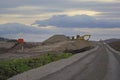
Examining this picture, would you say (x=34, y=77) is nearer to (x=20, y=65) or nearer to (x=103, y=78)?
(x=103, y=78)

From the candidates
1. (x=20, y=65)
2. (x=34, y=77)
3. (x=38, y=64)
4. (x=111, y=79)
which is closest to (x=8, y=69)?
(x=34, y=77)

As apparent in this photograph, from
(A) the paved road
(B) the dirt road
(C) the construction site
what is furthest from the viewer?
(C) the construction site

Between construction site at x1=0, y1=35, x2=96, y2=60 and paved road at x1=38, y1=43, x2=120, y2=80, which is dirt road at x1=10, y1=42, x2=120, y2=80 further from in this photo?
construction site at x1=0, y1=35, x2=96, y2=60

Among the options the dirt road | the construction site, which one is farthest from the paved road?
the construction site

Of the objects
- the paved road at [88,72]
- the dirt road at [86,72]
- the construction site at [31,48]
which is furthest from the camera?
the construction site at [31,48]

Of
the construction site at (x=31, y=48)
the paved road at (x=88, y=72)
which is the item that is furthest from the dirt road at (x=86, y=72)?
the construction site at (x=31, y=48)

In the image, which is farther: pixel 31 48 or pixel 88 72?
pixel 31 48

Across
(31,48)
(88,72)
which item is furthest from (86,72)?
(31,48)

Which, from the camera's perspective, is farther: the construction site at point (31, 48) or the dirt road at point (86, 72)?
the construction site at point (31, 48)

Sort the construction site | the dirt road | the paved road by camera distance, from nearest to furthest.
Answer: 1. the dirt road
2. the paved road
3. the construction site

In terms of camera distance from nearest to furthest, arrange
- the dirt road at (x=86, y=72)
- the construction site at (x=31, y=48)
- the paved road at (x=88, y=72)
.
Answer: the dirt road at (x=86, y=72), the paved road at (x=88, y=72), the construction site at (x=31, y=48)

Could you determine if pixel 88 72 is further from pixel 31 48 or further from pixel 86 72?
pixel 31 48

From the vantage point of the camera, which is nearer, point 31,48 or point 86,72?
point 86,72

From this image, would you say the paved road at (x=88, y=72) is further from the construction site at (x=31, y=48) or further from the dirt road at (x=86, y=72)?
the construction site at (x=31, y=48)
